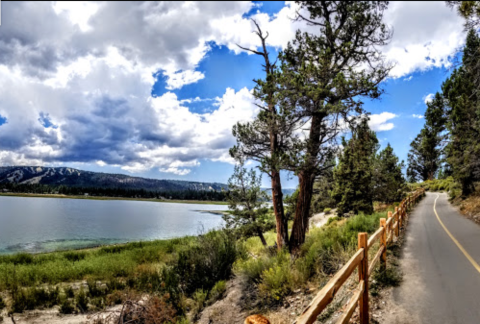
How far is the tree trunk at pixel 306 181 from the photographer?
474 inches

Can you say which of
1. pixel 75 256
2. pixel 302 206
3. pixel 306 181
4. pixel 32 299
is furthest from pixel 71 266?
pixel 306 181

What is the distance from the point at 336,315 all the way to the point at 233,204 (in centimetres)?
1373

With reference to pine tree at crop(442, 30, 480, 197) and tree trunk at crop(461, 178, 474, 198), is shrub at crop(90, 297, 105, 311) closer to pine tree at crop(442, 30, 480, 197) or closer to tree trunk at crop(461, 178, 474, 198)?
pine tree at crop(442, 30, 480, 197)

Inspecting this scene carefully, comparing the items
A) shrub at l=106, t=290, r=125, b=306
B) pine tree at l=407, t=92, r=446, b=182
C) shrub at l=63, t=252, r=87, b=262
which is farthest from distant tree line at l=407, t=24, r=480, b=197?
shrub at l=63, t=252, r=87, b=262

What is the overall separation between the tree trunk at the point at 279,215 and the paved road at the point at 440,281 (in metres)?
5.25

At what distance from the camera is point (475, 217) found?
1809 centimetres

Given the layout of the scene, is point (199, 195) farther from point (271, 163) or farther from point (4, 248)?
point (271, 163)

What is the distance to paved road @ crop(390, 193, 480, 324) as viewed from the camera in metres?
5.41

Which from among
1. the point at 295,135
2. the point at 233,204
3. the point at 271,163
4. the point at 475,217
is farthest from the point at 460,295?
the point at 475,217

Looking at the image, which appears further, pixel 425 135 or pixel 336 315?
pixel 425 135

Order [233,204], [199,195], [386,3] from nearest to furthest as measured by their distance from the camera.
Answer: [386,3] → [233,204] → [199,195]

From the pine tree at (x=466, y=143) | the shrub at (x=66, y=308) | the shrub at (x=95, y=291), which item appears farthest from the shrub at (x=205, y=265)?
the pine tree at (x=466, y=143)

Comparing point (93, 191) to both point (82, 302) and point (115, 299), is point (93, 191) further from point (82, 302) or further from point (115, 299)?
point (115, 299)

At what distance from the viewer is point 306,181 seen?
1282 cm
